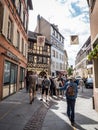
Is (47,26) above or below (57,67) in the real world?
above

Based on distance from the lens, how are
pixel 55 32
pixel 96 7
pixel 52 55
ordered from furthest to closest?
pixel 55 32 → pixel 52 55 → pixel 96 7

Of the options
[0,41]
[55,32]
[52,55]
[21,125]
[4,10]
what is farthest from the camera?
[55,32]

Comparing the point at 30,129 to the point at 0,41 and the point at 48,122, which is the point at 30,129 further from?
the point at 0,41

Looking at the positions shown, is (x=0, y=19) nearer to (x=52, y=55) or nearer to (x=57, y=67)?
(x=52, y=55)

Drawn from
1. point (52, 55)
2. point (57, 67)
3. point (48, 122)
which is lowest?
point (48, 122)

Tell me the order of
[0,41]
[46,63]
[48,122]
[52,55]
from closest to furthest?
[48,122]
[0,41]
[46,63]
[52,55]

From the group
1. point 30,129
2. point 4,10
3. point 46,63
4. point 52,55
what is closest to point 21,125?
point 30,129

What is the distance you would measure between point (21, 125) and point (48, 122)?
999 mm

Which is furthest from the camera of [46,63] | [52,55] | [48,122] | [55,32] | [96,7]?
[55,32]

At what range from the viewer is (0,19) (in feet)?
33.2

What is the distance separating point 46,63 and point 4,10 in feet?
80.1

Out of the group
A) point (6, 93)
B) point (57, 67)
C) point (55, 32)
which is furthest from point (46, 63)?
point (6, 93)

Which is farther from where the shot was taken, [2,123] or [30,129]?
[2,123]

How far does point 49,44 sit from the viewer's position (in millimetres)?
35781
